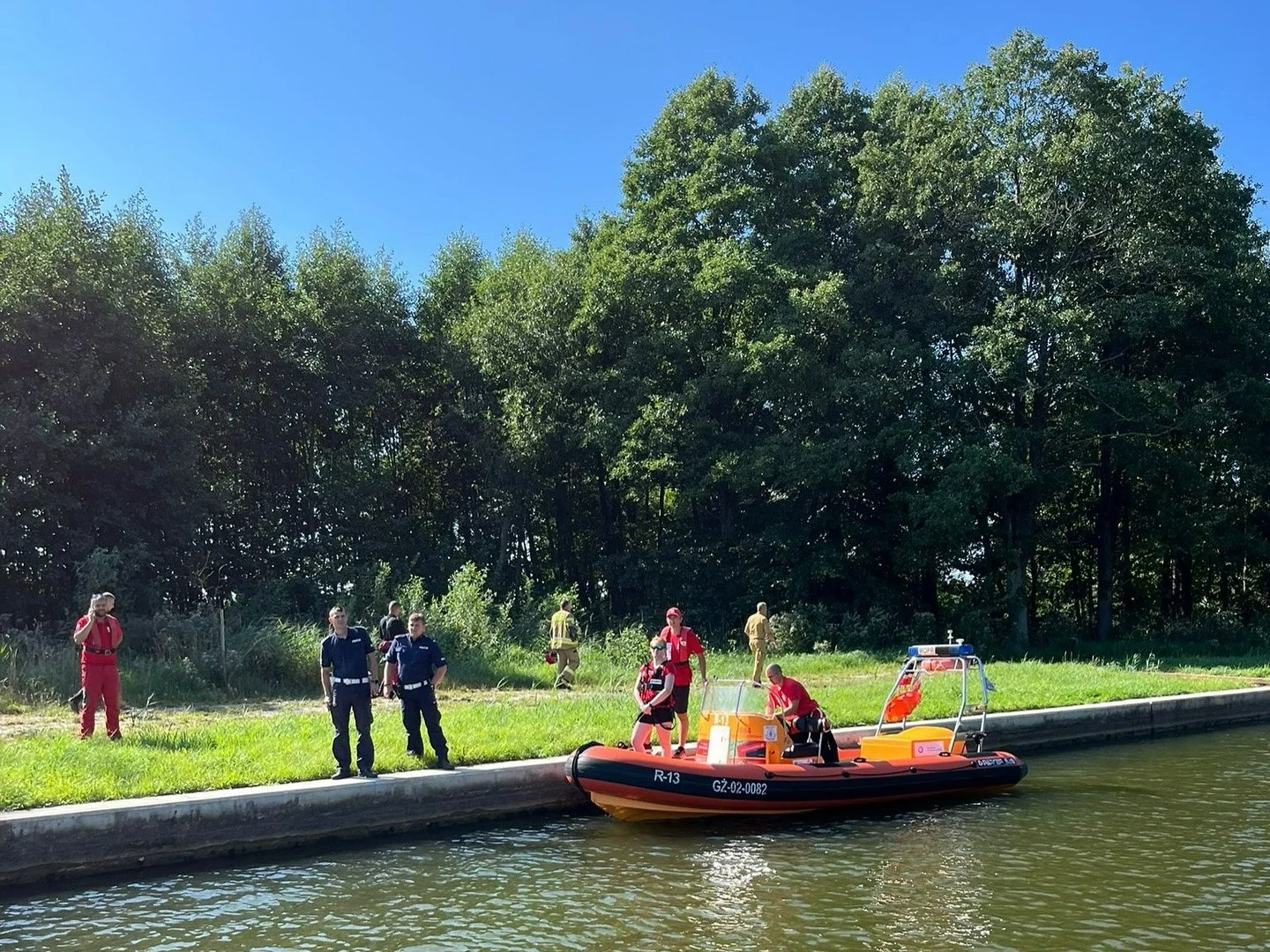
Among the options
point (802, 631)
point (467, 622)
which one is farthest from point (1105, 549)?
point (467, 622)

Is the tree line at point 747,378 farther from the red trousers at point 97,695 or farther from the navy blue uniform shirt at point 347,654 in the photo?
the navy blue uniform shirt at point 347,654

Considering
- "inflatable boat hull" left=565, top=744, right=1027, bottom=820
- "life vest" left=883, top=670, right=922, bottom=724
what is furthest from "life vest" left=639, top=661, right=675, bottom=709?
"life vest" left=883, top=670, right=922, bottom=724

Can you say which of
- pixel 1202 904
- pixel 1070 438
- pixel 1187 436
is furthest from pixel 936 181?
pixel 1202 904

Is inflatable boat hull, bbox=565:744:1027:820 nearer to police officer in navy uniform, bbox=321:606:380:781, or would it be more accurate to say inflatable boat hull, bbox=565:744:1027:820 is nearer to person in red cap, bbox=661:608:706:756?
person in red cap, bbox=661:608:706:756

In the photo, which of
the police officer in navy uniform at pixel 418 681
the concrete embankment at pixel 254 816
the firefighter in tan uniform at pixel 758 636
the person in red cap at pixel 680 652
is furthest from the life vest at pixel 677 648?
the firefighter in tan uniform at pixel 758 636

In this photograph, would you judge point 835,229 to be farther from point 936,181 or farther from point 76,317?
point 76,317

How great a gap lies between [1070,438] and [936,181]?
7332mm

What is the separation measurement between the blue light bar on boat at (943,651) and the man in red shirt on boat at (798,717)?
61.3 inches

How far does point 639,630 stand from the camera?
81.0 ft

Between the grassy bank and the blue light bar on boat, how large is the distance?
252 cm

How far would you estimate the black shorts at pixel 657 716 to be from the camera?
477 inches

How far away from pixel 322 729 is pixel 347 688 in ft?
7.40

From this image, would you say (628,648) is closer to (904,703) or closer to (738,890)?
(904,703)

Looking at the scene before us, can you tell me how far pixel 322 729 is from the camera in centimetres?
1309
